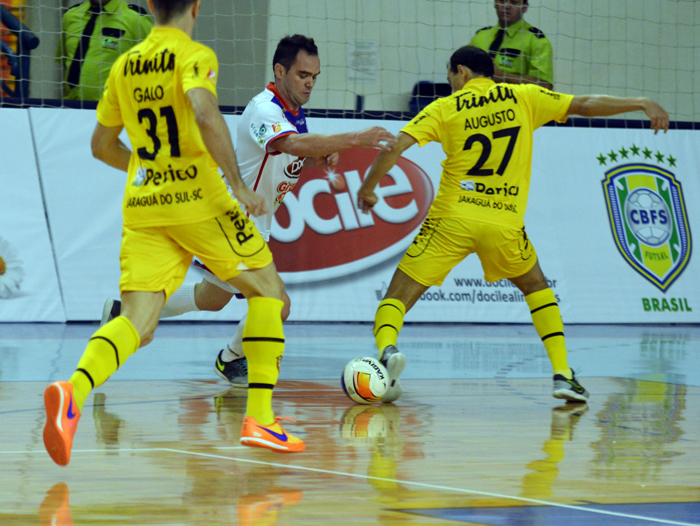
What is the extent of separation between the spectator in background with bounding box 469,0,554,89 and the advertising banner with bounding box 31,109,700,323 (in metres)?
1.11

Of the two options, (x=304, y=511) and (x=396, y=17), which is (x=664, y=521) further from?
(x=396, y=17)

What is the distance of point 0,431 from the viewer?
4094 millimetres

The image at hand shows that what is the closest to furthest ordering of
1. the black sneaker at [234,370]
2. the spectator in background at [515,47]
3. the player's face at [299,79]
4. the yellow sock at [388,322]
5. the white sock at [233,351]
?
the player's face at [299,79] < the yellow sock at [388,322] < the white sock at [233,351] < the black sneaker at [234,370] < the spectator in background at [515,47]

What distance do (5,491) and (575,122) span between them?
917 cm

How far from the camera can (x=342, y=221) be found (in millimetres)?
9523

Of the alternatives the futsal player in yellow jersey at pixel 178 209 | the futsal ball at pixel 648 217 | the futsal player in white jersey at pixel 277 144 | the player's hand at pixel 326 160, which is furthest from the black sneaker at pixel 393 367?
the futsal ball at pixel 648 217

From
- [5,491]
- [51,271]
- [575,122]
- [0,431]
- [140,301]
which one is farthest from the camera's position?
[575,122]

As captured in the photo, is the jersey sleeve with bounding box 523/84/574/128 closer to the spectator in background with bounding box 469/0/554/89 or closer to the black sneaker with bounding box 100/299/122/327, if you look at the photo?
the black sneaker with bounding box 100/299/122/327

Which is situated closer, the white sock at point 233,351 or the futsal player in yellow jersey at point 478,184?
the futsal player in yellow jersey at point 478,184

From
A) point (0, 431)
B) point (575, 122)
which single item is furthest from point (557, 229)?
point (0, 431)

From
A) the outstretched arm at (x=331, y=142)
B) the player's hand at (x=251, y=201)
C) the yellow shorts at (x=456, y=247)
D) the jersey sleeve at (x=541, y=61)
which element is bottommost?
the yellow shorts at (x=456, y=247)

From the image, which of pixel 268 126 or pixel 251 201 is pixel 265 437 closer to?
pixel 251 201

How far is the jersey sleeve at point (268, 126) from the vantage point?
4484 mm

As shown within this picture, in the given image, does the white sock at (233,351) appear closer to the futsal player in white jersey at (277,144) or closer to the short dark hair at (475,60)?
the futsal player in white jersey at (277,144)
